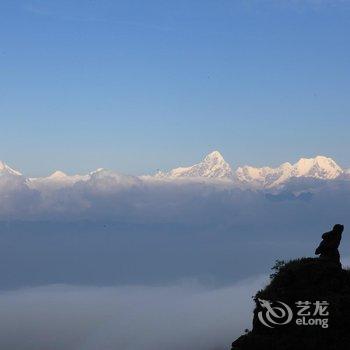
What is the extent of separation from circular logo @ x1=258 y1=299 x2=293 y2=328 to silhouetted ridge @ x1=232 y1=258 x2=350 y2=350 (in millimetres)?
204

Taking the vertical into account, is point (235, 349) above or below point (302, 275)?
below

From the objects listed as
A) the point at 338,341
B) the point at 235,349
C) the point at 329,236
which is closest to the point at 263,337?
the point at 235,349

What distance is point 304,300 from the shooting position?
55469 mm

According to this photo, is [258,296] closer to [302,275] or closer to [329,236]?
[302,275]

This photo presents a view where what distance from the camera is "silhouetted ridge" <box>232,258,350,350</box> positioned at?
52.6 meters

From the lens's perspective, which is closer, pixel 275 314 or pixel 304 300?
pixel 275 314

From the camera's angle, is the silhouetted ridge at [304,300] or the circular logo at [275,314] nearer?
the silhouetted ridge at [304,300]

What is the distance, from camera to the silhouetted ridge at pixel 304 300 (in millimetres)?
52562

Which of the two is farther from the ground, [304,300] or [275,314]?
[304,300]

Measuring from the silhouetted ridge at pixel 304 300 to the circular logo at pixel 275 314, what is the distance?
0.67 ft

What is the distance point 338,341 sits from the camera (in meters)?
52.5

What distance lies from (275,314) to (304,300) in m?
3.15

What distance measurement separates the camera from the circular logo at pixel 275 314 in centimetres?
5462

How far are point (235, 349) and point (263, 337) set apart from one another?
9.58ft
